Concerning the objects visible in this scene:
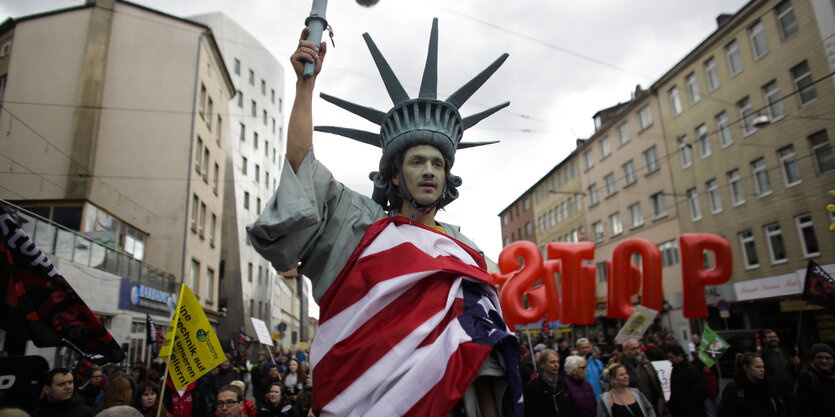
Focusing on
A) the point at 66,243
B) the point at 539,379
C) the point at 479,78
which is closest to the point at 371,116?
the point at 479,78

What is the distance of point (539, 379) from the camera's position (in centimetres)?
651

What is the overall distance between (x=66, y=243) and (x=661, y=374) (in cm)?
1212

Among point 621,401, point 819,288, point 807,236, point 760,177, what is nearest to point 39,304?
point 621,401

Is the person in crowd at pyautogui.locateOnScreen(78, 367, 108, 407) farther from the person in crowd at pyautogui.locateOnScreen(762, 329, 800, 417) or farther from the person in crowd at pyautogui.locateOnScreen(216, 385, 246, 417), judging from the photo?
the person in crowd at pyautogui.locateOnScreen(762, 329, 800, 417)

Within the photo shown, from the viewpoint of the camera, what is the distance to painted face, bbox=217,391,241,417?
523 centimetres

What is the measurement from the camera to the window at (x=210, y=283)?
26.5 m

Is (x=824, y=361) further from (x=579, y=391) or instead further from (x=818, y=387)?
(x=579, y=391)

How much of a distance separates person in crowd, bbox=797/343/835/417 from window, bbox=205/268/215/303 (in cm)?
2523

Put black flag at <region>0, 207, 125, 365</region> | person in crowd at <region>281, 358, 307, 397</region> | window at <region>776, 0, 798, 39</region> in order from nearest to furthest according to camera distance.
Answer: black flag at <region>0, 207, 125, 365</region>, person in crowd at <region>281, 358, 307, 397</region>, window at <region>776, 0, 798, 39</region>

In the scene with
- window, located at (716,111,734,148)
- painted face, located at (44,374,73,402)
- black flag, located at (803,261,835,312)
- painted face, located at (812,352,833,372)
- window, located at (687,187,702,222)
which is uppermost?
window, located at (716,111,734,148)

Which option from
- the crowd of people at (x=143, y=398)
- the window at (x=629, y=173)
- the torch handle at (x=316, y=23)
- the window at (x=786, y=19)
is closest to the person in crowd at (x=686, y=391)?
the crowd of people at (x=143, y=398)

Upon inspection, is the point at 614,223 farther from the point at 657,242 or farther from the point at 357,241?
the point at 357,241

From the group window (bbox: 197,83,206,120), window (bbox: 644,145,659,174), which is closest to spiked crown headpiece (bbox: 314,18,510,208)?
window (bbox: 197,83,206,120)

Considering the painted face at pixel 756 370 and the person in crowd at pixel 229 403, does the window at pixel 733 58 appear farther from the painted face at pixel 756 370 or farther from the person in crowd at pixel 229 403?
the person in crowd at pixel 229 403
